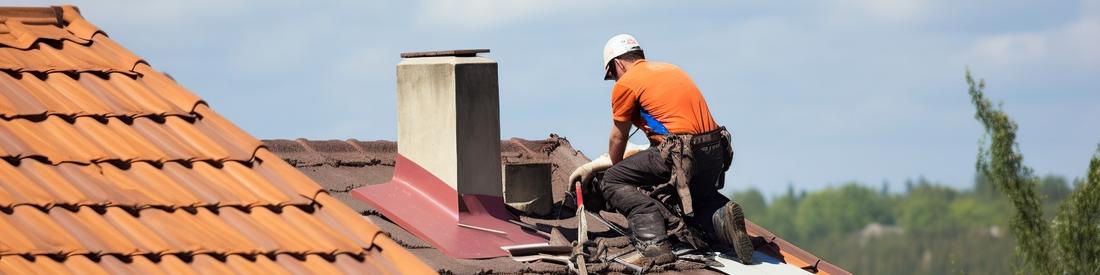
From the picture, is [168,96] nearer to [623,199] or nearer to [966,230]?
[623,199]

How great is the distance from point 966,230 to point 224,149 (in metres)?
97.0

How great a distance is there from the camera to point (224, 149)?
24.1 feet

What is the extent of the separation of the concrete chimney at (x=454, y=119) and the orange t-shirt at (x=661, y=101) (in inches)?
28.7

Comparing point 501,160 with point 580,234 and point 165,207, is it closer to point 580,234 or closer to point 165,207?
point 580,234

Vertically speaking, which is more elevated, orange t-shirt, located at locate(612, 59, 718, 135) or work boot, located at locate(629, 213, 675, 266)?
orange t-shirt, located at locate(612, 59, 718, 135)

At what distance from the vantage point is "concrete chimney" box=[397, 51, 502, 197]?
9656 mm

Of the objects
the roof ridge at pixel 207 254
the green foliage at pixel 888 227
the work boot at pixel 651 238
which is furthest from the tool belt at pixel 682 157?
the green foliage at pixel 888 227

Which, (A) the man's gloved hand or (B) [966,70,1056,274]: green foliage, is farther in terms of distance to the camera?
(B) [966,70,1056,274]: green foliage

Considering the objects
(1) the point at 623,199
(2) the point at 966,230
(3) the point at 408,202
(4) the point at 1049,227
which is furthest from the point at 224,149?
(2) the point at 966,230

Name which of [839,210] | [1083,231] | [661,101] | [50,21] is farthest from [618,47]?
[839,210]

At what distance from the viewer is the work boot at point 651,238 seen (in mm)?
9438

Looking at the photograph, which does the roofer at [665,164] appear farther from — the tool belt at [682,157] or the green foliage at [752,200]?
the green foliage at [752,200]

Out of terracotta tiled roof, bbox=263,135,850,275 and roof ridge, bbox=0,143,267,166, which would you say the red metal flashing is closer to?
terracotta tiled roof, bbox=263,135,850,275

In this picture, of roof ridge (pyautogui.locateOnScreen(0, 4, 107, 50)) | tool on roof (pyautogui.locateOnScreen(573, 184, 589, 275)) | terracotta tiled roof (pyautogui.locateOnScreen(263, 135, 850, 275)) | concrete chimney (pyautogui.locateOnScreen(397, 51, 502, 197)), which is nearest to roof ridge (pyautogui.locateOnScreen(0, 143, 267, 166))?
roof ridge (pyautogui.locateOnScreen(0, 4, 107, 50))
